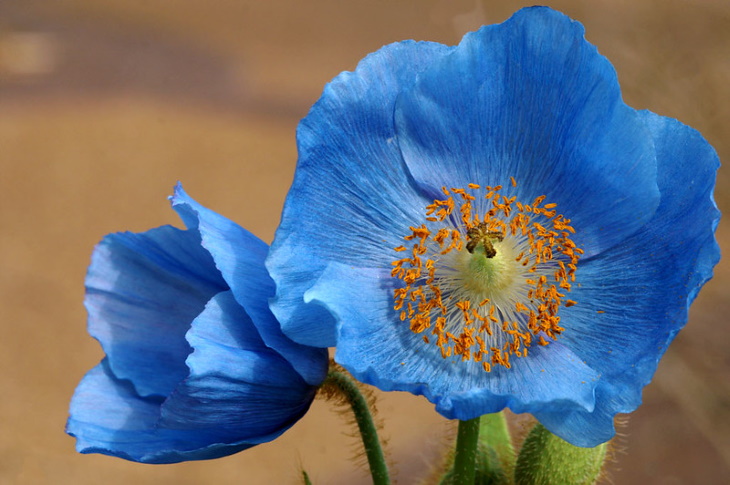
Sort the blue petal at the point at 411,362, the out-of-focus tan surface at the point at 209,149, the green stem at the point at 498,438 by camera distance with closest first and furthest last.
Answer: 1. the blue petal at the point at 411,362
2. the green stem at the point at 498,438
3. the out-of-focus tan surface at the point at 209,149

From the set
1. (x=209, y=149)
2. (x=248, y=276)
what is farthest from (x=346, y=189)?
(x=209, y=149)

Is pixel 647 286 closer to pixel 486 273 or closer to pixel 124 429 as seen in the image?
pixel 486 273

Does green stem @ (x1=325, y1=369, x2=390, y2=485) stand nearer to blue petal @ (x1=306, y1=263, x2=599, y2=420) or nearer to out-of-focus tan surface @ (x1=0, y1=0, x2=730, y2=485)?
blue petal @ (x1=306, y1=263, x2=599, y2=420)

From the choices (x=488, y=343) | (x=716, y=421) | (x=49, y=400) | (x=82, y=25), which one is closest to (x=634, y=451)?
(x=716, y=421)

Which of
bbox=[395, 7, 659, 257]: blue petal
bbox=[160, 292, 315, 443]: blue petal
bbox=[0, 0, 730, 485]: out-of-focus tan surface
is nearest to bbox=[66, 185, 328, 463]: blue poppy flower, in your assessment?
bbox=[160, 292, 315, 443]: blue petal

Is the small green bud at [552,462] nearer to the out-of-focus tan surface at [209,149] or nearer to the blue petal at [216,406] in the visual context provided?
the blue petal at [216,406]

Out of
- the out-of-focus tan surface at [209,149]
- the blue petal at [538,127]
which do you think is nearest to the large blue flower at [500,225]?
the blue petal at [538,127]
